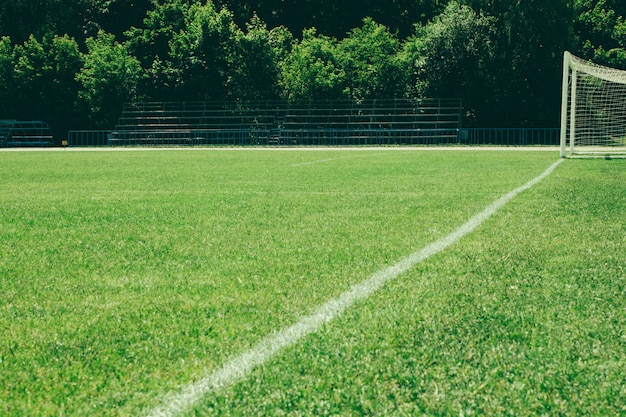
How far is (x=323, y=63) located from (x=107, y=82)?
39.9 feet

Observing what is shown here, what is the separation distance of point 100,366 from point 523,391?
5.21ft

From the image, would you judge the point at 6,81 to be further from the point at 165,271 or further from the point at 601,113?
the point at 165,271

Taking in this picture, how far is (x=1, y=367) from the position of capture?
9.14 ft

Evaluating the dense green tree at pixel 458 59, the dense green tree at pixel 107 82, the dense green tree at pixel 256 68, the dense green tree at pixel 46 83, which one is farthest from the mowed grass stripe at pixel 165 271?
the dense green tree at pixel 46 83

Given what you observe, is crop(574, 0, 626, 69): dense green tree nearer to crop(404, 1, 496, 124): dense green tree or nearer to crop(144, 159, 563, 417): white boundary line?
crop(404, 1, 496, 124): dense green tree

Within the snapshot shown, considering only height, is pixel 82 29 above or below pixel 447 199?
above

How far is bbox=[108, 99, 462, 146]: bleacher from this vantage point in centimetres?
3903

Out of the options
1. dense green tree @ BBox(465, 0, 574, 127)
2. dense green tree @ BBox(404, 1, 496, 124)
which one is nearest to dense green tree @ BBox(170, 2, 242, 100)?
dense green tree @ BBox(404, 1, 496, 124)

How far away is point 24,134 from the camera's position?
41375mm

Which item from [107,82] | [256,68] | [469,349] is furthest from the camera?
[256,68]

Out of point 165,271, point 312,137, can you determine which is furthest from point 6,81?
point 165,271

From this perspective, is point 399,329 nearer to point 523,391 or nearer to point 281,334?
point 281,334

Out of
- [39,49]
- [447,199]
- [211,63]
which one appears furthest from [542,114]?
[447,199]

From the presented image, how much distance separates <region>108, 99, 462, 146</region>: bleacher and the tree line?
2.26ft
